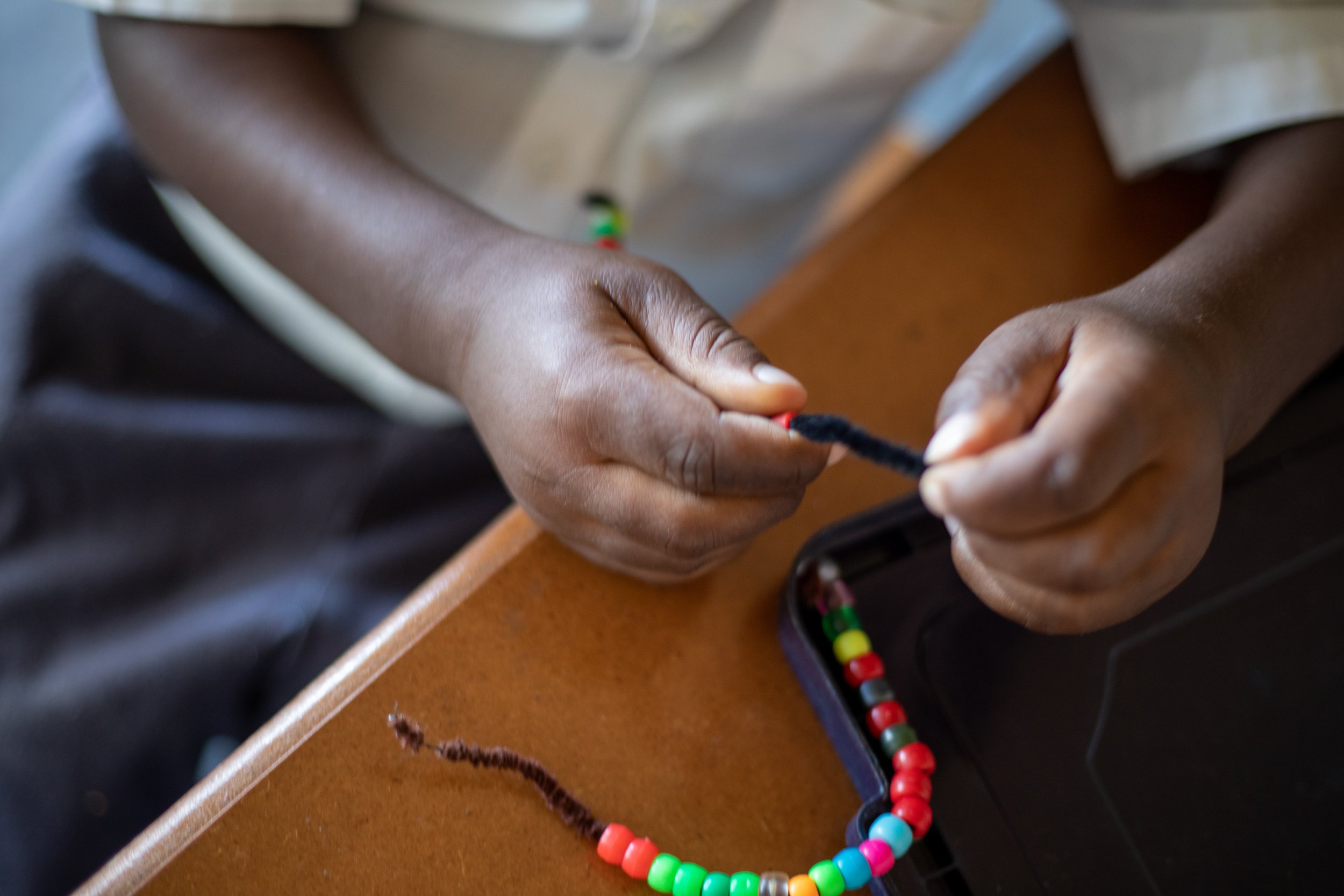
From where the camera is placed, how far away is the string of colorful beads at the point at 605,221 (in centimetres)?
56

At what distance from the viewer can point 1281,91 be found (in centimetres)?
55

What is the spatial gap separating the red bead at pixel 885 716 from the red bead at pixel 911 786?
22 millimetres

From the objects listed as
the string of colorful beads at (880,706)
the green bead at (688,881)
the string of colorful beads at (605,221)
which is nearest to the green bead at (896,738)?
the string of colorful beads at (880,706)

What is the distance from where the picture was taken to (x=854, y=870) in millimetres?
369

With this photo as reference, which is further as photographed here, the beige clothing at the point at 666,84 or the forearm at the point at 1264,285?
the beige clothing at the point at 666,84

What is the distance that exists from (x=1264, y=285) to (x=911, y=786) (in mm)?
323

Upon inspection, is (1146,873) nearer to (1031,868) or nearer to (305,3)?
(1031,868)

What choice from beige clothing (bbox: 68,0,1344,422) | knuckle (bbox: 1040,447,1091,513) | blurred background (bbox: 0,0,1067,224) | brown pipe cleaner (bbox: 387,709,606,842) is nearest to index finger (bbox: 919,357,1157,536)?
knuckle (bbox: 1040,447,1091,513)

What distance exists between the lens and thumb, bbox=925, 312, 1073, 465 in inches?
12.6

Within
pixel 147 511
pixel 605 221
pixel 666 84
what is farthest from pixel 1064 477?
pixel 147 511

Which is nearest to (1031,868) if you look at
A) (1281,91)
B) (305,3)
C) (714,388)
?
(714,388)

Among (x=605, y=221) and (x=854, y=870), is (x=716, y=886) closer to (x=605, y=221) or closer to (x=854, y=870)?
(x=854, y=870)

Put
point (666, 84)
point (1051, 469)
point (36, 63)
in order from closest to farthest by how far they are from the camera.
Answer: point (1051, 469), point (666, 84), point (36, 63)

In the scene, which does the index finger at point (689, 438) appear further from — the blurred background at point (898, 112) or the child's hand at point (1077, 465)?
the blurred background at point (898, 112)
